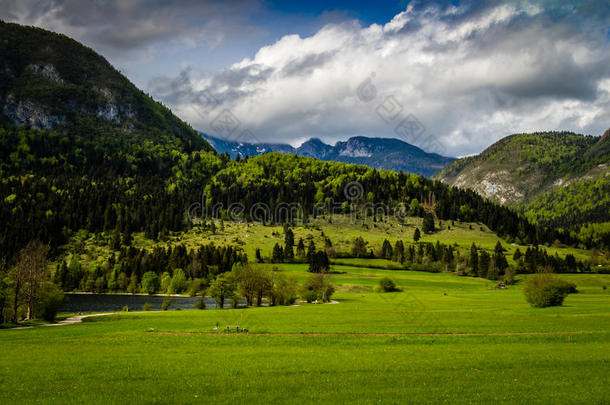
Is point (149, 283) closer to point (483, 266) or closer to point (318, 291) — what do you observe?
point (318, 291)

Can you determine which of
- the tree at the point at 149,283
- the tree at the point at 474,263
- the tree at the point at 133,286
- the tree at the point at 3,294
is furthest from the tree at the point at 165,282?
the tree at the point at 474,263

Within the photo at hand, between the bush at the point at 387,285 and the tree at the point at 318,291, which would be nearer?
the tree at the point at 318,291

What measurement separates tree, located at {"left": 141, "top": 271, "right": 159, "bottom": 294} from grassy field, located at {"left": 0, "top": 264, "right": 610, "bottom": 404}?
398 feet

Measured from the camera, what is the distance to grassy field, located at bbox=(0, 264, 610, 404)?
20.8 metres

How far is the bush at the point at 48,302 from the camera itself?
71312mm

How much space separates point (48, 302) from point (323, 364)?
218 feet

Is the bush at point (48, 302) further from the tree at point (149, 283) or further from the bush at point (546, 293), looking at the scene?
the tree at point (149, 283)

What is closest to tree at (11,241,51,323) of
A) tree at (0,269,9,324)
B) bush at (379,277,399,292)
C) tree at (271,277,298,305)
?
tree at (0,269,9,324)

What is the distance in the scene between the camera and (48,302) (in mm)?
71875

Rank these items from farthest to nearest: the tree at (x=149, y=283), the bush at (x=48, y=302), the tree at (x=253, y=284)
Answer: the tree at (x=149, y=283) < the tree at (x=253, y=284) < the bush at (x=48, y=302)

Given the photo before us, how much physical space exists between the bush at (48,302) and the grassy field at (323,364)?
2550 centimetres

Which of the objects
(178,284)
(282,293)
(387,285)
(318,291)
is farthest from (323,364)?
(178,284)

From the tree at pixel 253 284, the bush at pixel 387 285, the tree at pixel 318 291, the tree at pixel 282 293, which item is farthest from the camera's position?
the bush at pixel 387 285

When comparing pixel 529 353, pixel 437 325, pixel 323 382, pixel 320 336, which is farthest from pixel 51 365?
pixel 437 325
